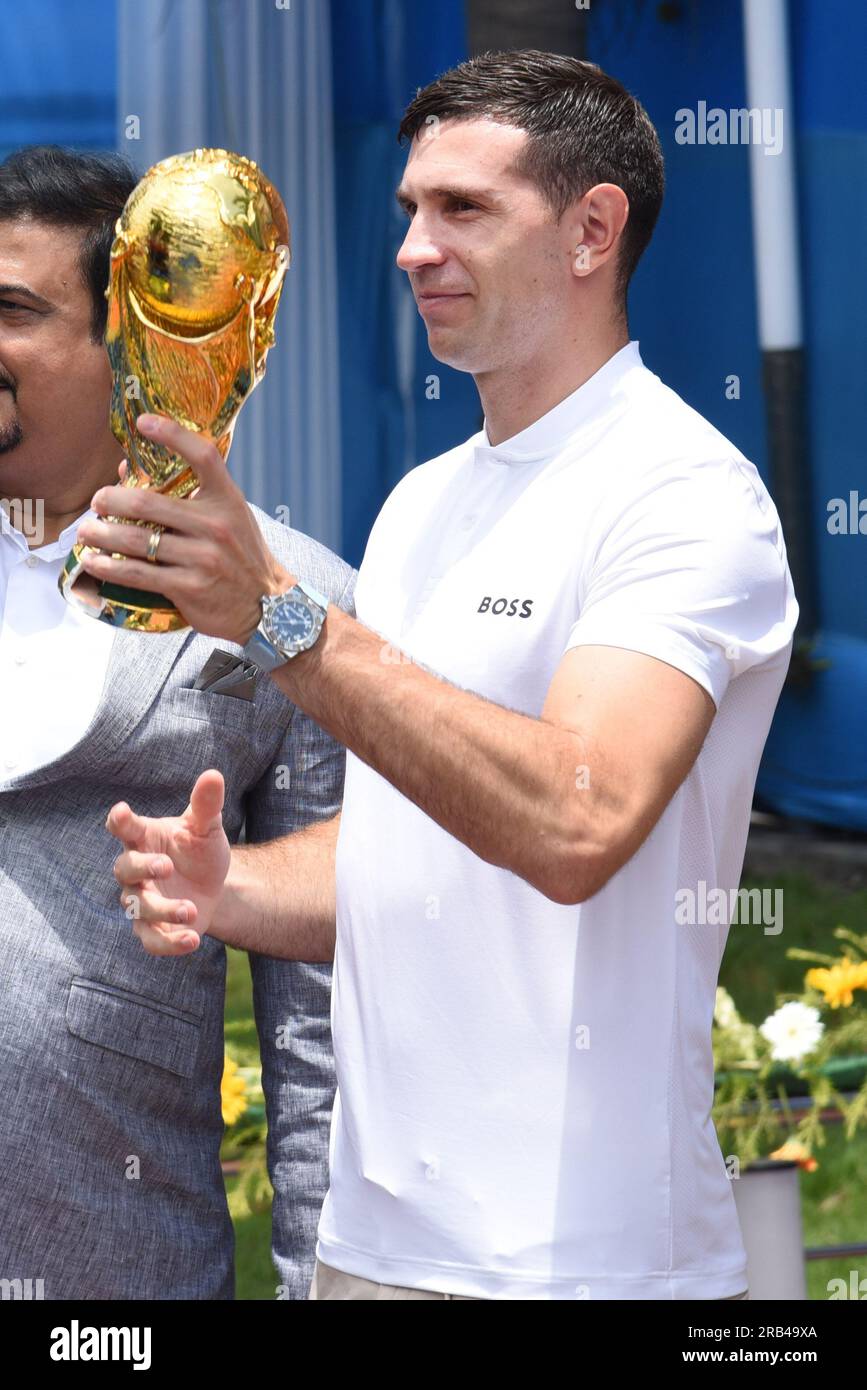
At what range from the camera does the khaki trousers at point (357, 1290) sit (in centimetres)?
167

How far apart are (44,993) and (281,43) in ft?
10.9

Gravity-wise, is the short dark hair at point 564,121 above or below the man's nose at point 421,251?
above

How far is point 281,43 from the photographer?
15.3ft

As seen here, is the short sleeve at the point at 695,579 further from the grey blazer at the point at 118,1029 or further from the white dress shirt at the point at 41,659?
the white dress shirt at the point at 41,659

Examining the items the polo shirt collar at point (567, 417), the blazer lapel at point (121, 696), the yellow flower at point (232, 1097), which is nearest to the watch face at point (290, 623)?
the polo shirt collar at point (567, 417)

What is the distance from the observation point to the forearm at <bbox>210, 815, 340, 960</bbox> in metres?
1.92

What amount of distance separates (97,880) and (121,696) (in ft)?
0.69

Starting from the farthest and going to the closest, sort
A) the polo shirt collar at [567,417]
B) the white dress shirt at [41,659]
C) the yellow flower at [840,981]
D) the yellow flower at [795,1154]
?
1. the yellow flower at [840,981]
2. the yellow flower at [795,1154]
3. the white dress shirt at [41,659]
4. the polo shirt collar at [567,417]

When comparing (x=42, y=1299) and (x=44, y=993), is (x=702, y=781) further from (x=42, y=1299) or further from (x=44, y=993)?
(x=42, y=1299)

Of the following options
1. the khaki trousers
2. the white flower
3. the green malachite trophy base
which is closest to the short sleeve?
the green malachite trophy base

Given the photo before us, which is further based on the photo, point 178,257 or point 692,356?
point 692,356

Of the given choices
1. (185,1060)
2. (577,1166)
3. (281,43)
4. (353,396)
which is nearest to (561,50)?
(281,43)

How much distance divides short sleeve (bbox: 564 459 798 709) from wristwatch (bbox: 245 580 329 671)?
25 centimetres

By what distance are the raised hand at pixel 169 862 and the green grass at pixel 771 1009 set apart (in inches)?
59.5
